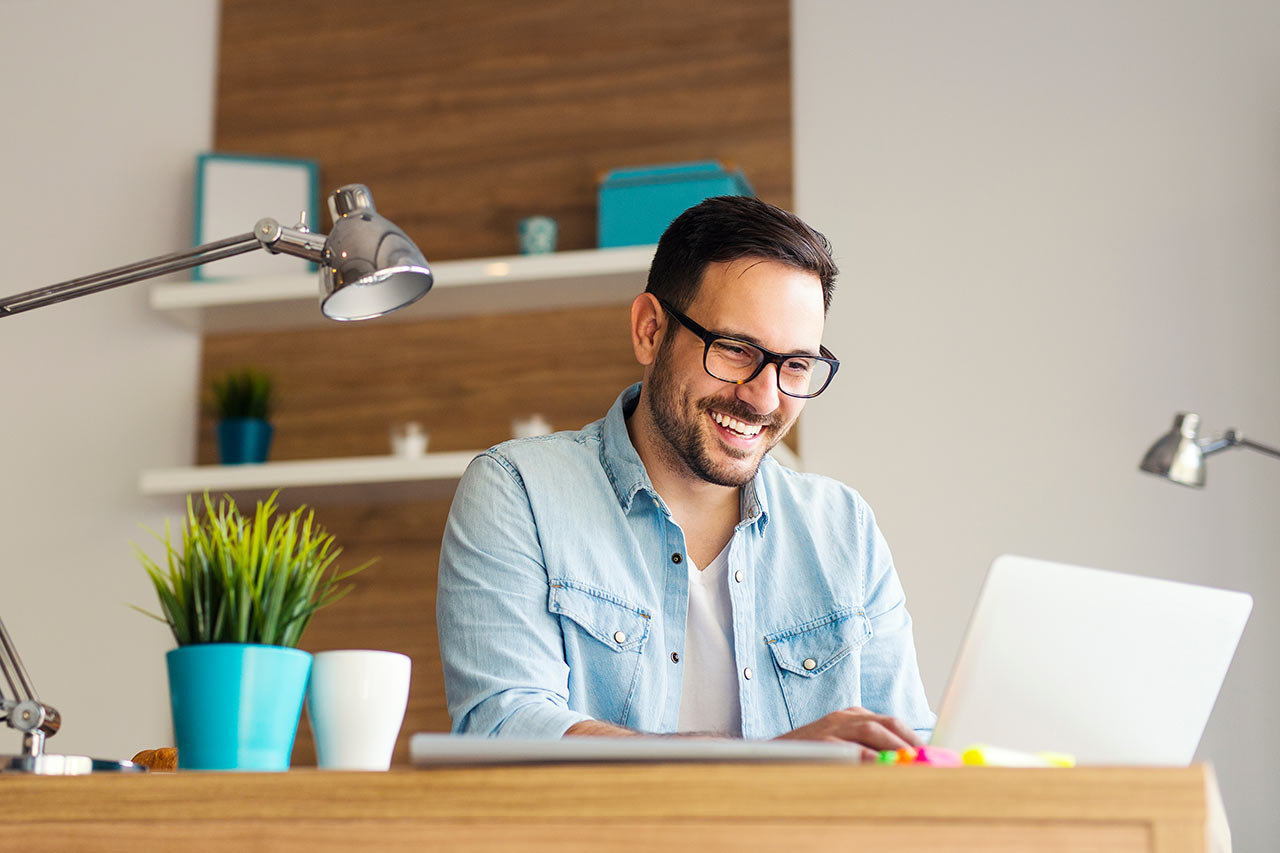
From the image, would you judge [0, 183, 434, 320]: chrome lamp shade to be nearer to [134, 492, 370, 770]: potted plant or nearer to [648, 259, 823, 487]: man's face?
[134, 492, 370, 770]: potted plant

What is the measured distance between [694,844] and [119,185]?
3.10 metres

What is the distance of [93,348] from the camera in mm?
3381

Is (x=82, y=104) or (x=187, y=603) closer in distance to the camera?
(x=187, y=603)

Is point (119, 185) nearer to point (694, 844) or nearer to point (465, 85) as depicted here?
point (465, 85)

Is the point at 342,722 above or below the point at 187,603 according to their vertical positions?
below

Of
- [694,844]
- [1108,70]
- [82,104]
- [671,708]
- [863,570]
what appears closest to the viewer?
[694,844]

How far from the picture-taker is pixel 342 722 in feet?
4.00

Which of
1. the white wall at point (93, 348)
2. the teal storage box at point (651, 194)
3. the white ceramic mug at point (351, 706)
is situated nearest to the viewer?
the white ceramic mug at point (351, 706)

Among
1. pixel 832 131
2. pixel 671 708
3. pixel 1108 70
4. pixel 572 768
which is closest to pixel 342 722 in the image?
pixel 572 768

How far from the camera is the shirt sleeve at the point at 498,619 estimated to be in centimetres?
151

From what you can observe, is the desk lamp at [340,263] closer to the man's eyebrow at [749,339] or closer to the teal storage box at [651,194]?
the man's eyebrow at [749,339]

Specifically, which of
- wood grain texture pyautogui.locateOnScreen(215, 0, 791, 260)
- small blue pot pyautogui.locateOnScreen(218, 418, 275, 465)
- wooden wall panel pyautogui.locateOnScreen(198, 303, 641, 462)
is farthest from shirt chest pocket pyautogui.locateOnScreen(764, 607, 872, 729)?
small blue pot pyautogui.locateOnScreen(218, 418, 275, 465)

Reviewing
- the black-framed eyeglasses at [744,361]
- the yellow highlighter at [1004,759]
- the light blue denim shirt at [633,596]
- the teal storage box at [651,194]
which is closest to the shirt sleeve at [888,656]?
the light blue denim shirt at [633,596]

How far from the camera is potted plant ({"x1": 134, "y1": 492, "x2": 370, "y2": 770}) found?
114 centimetres
